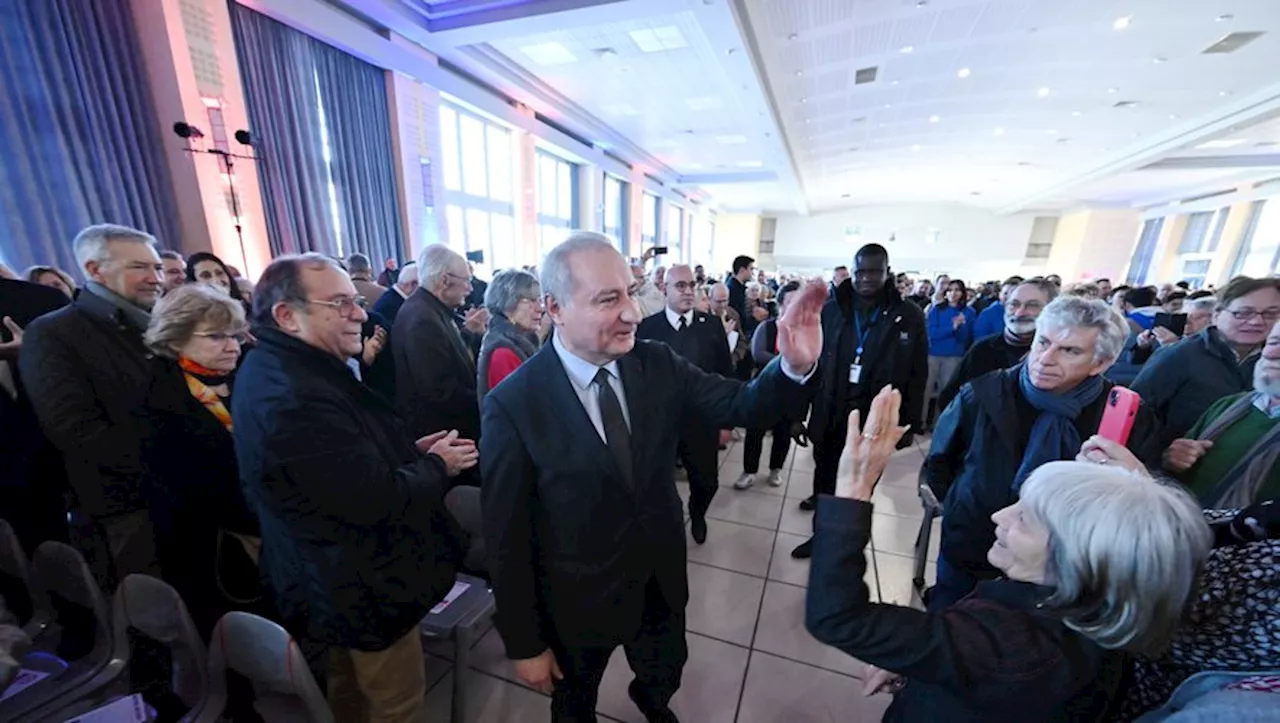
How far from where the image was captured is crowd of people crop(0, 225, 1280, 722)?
2.64 feet

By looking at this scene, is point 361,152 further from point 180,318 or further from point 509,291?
point 180,318

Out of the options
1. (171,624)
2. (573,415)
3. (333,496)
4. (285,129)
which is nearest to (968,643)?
(573,415)

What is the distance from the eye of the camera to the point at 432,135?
7.32 m

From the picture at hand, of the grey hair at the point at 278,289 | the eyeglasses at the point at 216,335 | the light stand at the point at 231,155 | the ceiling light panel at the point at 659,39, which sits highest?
the ceiling light panel at the point at 659,39

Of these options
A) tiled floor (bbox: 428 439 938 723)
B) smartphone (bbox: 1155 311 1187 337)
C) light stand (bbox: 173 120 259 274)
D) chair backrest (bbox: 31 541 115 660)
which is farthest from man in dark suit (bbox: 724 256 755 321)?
light stand (bbox: 173 120 259 274)

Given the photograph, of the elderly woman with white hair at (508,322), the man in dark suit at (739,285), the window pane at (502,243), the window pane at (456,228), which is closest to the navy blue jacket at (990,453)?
the elderly woman with white hair at (508,322)

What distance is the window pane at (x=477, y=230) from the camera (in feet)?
29.1

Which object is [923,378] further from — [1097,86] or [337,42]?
[1097,86]

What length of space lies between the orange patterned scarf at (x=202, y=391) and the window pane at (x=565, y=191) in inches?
436

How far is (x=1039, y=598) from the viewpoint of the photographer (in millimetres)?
843

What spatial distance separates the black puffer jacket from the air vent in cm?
1117

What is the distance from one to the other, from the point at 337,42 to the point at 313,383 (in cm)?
652

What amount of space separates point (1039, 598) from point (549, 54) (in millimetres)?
8659

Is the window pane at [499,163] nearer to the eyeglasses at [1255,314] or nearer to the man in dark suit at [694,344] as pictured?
the man in dark suit at [694,344]
